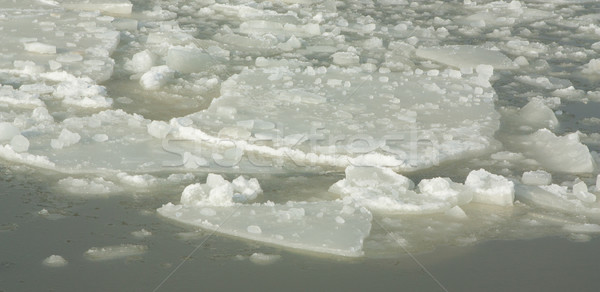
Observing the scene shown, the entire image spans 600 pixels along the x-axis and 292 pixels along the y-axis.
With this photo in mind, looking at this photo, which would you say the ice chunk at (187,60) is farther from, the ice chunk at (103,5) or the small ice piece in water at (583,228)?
the small ice piece in water at (583,228)

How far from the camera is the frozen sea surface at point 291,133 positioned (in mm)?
3189

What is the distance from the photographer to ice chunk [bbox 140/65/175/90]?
5.02m

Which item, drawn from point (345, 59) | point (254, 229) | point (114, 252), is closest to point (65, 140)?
point (114, 252)

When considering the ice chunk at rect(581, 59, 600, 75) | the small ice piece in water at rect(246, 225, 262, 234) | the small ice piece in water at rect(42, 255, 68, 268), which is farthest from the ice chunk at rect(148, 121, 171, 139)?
the ice chunk at rect(581, 59, 600, 75)

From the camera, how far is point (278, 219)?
3.19 m

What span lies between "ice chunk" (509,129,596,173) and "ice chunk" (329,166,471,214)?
0.77 m

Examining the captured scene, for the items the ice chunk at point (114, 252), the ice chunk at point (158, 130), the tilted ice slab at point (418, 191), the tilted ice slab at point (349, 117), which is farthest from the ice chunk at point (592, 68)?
the ice chunk at point (114, 252)

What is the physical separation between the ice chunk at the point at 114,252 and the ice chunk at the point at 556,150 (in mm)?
1997

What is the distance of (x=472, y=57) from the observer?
5891 millimetres

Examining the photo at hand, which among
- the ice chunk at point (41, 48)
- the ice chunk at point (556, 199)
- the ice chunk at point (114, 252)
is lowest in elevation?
the ice chunk at point (41, 48)

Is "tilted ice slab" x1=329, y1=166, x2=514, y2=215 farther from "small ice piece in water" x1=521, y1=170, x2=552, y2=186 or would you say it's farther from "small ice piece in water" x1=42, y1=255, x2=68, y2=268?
"small ice piece in water" x1=42, y1=255, x2=68, y2=268

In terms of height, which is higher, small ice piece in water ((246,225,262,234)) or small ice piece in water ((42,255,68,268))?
small ice piece in water ((42,255,68,268))

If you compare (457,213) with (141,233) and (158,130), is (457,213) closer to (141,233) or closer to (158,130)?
(141,233)

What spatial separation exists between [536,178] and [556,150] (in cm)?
46
